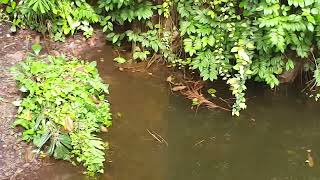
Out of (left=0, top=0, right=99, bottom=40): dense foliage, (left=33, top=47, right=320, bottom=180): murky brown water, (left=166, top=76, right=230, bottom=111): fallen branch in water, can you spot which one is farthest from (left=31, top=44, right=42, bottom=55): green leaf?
(left=166, top=76, right=230, bottom=111): fallen branch in water

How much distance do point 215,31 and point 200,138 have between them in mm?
1191

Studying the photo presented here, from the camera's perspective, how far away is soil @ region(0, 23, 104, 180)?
426 centimetres

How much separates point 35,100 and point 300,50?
105 inches

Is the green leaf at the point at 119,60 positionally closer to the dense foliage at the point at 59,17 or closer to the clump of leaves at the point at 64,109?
the dense foliage at the point at 59,17

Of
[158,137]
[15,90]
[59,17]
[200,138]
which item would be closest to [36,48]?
[59,17]

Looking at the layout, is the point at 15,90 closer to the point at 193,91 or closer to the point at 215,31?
the point at 193,91

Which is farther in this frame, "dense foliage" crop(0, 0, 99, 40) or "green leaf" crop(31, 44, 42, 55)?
"dense foliage" crop(0, 0, 99, 40)

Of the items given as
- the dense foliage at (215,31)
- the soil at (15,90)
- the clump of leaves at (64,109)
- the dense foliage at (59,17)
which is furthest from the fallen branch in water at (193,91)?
the dense foliage at (59,17)

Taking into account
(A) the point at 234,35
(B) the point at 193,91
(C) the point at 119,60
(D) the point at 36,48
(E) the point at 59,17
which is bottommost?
(B) the point at 193,91

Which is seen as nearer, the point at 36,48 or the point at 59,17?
the point at 36,48

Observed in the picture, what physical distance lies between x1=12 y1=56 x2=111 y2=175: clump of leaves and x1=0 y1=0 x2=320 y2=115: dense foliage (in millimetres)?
822

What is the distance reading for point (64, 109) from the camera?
4609 millimetres

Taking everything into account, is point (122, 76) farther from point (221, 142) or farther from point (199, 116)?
point (221, 142)

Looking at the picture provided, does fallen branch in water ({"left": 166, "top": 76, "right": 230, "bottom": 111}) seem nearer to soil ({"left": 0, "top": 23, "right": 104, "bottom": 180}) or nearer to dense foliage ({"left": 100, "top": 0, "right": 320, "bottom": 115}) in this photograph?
dense foliage ({"left": 100, "top": 0, "right": 320, "bottom": 115})
